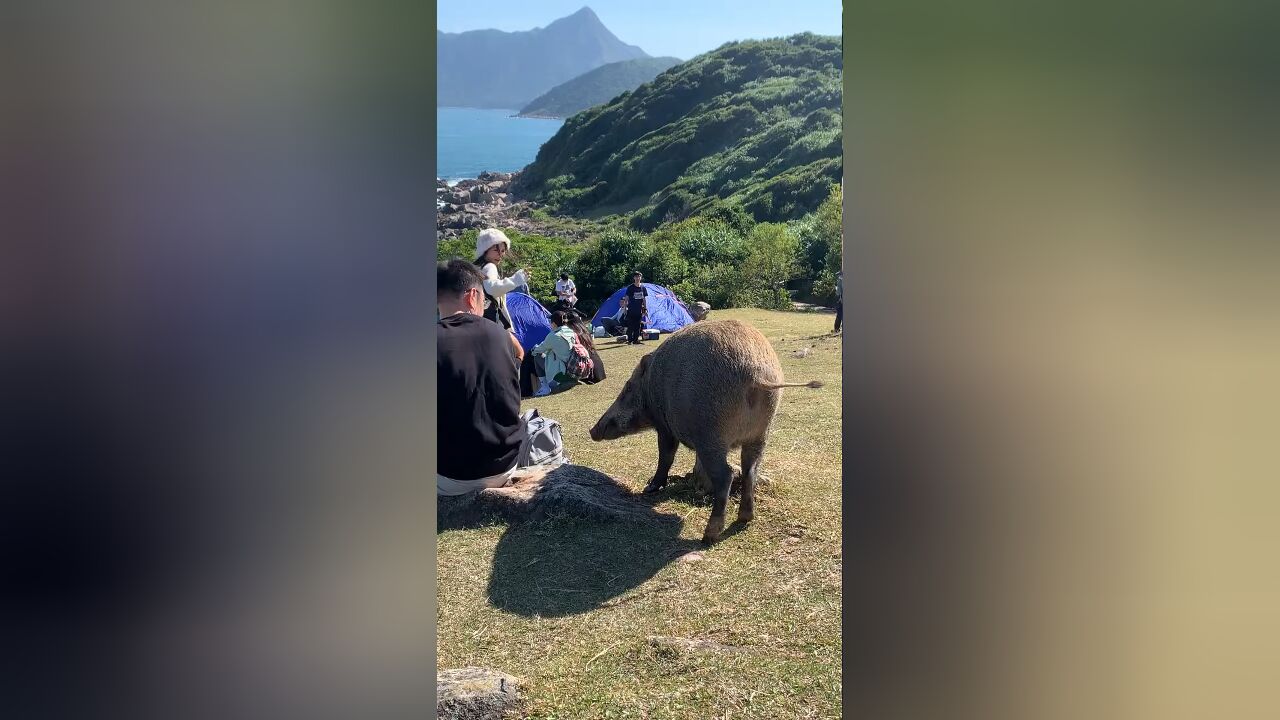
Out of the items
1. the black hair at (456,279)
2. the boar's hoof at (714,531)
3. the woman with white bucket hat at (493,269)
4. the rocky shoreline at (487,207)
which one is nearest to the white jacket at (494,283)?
the woman with white bucket hat at (493,269)

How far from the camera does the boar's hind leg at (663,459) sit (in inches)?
146

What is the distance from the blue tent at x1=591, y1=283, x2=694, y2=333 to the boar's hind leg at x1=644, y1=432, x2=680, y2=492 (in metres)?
5.70

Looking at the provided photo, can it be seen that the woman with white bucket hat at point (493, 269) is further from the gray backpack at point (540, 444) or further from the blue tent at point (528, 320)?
the blue tent at point (528, 320)

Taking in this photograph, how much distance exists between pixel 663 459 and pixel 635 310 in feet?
16.8

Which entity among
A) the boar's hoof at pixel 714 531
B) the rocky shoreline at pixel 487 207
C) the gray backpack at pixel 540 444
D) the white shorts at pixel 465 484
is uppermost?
the rocky shoreline at pixel 487 207

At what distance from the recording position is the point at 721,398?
3.35 meters

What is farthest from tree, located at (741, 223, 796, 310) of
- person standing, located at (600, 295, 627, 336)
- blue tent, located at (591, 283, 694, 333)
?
person standing, located at (600, 295, 627, 336)

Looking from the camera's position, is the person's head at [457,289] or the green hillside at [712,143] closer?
the person's head at [457,289]

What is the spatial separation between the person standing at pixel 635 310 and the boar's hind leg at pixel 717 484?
5.44m
